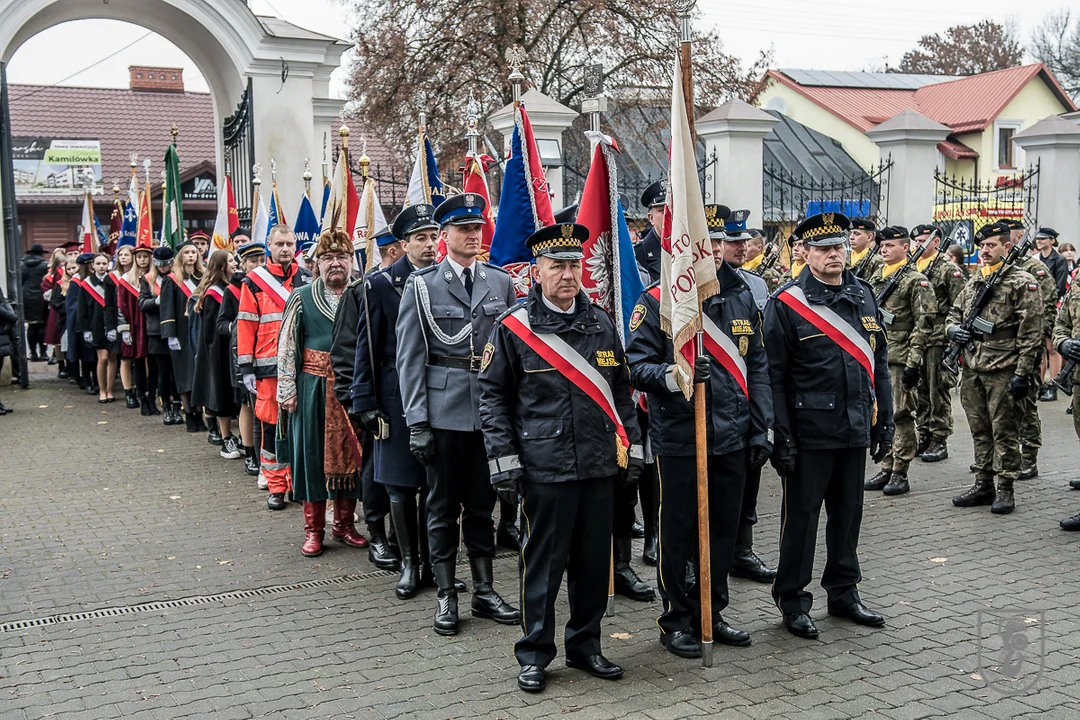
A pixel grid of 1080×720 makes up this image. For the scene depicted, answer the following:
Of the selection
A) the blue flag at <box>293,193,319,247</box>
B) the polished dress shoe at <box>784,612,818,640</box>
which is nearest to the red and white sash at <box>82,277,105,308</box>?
the blue flag at <box>293,193,319,247</box>

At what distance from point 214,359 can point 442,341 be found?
5015 mm

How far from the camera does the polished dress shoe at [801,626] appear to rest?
18.8 feet

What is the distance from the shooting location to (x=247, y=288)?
887 cm

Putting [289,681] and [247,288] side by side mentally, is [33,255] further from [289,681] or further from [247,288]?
[289,681]

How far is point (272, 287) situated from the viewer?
8.86 metres

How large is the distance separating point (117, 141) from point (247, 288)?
32.9 meters

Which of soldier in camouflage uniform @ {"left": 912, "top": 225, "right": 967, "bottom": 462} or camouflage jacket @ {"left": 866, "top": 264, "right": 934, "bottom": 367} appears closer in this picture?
camouflage jacket @ {"left": 866, "top": 264, "right": 934, "bottom": 367}

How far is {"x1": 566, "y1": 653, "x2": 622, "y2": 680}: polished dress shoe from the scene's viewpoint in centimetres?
522

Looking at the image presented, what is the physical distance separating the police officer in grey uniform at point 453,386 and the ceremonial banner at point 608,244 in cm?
61

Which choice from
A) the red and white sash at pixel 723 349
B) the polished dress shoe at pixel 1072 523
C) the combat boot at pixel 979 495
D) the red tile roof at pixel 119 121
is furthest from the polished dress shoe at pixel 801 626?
the red tile roof at pixel 119 121

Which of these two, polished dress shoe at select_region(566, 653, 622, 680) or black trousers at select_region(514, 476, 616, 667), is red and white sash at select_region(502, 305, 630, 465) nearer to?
black trousers at select_region(514, 476, 616, 667)

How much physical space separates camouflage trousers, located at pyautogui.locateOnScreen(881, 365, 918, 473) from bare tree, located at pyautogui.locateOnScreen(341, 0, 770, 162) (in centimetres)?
1348

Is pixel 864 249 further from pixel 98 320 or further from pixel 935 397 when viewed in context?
pixel 98 320

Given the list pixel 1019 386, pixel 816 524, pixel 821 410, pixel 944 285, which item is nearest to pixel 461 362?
pixel 821 410
